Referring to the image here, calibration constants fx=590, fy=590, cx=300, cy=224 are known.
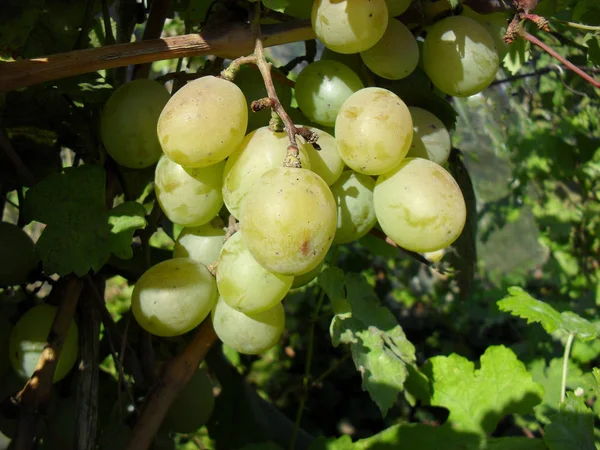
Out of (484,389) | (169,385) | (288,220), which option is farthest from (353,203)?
(484,389)

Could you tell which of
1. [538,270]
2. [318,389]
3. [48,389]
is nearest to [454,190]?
[48,389]

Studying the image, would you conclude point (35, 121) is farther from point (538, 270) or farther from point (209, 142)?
point (538, 270)

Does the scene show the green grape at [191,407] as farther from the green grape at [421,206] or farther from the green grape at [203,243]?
the green grape at [421,206]

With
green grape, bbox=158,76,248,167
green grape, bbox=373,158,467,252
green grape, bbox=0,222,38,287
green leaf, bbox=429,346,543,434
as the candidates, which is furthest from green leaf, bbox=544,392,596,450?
green grape, bbox=0,222,38,287

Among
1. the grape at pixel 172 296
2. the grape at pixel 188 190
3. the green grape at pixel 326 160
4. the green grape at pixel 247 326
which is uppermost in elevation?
the green grape at pixel 326 160

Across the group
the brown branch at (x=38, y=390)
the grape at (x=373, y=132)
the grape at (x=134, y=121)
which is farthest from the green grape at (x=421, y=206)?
the brown branch at (x=38, y=390)

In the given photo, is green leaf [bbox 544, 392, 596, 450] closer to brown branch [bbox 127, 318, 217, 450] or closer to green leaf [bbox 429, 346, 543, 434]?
green leaf [bbox 429, 346, 543, 434]
